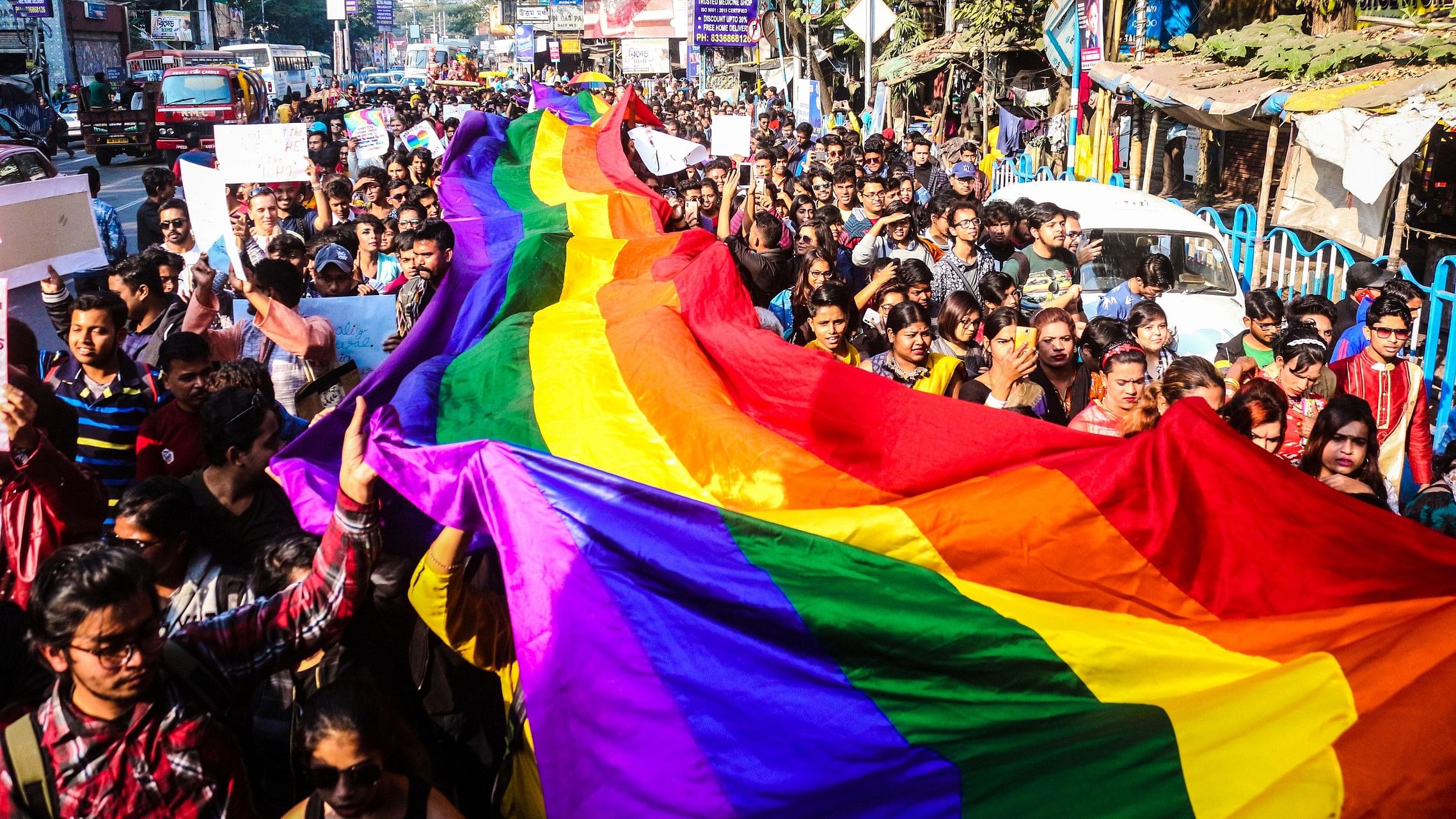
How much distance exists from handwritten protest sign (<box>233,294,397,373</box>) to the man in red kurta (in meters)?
4.53

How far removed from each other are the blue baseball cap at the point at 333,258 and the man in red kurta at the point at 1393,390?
5.41 m

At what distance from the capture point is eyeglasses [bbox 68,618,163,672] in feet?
8.41

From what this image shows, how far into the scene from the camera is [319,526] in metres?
4.12

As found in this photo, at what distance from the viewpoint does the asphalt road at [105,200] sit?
6410 millimetres

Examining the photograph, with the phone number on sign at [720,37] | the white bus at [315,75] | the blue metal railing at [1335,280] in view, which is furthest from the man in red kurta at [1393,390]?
the white bus at [315,75]

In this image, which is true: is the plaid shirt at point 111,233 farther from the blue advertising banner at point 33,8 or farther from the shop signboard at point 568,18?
the shop signboard at point 568,18

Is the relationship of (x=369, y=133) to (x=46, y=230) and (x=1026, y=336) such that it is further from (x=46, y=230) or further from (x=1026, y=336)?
(x=1026, y=336)

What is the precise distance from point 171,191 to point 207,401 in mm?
6464

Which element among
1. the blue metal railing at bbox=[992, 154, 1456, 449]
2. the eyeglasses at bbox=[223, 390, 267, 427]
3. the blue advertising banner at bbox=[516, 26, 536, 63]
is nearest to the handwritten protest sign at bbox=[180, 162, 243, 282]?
the eyeglasses at bbox=[223, 390, 267, 427]

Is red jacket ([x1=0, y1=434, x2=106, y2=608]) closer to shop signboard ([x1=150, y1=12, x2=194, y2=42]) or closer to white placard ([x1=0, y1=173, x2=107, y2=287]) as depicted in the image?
white placard ([x1=0, y1=173, x2=107, y2=287])

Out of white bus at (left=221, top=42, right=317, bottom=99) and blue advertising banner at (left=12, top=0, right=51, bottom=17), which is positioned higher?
blue advertising banner at (left=12, top=0, right=51, bottom=17)

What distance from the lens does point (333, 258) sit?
7781 millimetres

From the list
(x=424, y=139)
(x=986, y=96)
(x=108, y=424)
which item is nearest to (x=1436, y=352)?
(x=108, y=424)

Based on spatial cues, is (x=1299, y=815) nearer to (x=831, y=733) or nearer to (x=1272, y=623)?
(x=1272, y=623)
